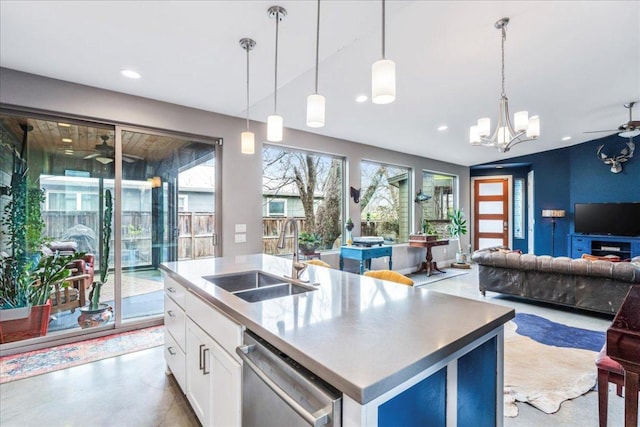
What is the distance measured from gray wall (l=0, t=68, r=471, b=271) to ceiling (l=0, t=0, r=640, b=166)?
12 centimetres

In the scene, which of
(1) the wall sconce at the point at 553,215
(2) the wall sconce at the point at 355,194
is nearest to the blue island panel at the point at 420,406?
(2) the wall sconce at the point at 355,194

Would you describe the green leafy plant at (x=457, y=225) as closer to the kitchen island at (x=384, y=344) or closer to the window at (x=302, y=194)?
the window at (x=302, y=194)

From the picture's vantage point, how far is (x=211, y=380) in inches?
59.9

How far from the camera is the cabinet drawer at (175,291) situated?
1.96 m

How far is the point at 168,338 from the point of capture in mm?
2303

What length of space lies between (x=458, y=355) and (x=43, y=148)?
3866mm

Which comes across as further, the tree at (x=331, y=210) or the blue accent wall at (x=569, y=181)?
the blue accent wall at (x=569, y=181)

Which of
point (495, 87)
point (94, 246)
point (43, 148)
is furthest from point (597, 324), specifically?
point (43, 148)

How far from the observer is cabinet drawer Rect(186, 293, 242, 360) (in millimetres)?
1296

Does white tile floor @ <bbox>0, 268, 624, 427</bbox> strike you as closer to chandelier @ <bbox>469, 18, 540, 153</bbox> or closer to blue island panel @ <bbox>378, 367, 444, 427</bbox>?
blue island panel @ <bbox>378, 367, 444, 427</bbox>

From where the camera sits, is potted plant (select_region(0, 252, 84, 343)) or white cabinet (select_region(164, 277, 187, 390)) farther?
potted plant (select_region(0, 252, 84, 343))

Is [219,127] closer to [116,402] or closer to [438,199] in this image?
[116,402]

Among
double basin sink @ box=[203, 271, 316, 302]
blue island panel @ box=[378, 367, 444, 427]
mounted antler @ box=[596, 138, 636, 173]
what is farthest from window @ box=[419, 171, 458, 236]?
blue island panel @ box=[378, 367, 444, 427]

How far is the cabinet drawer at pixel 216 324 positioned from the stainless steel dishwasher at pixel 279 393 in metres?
0.09
